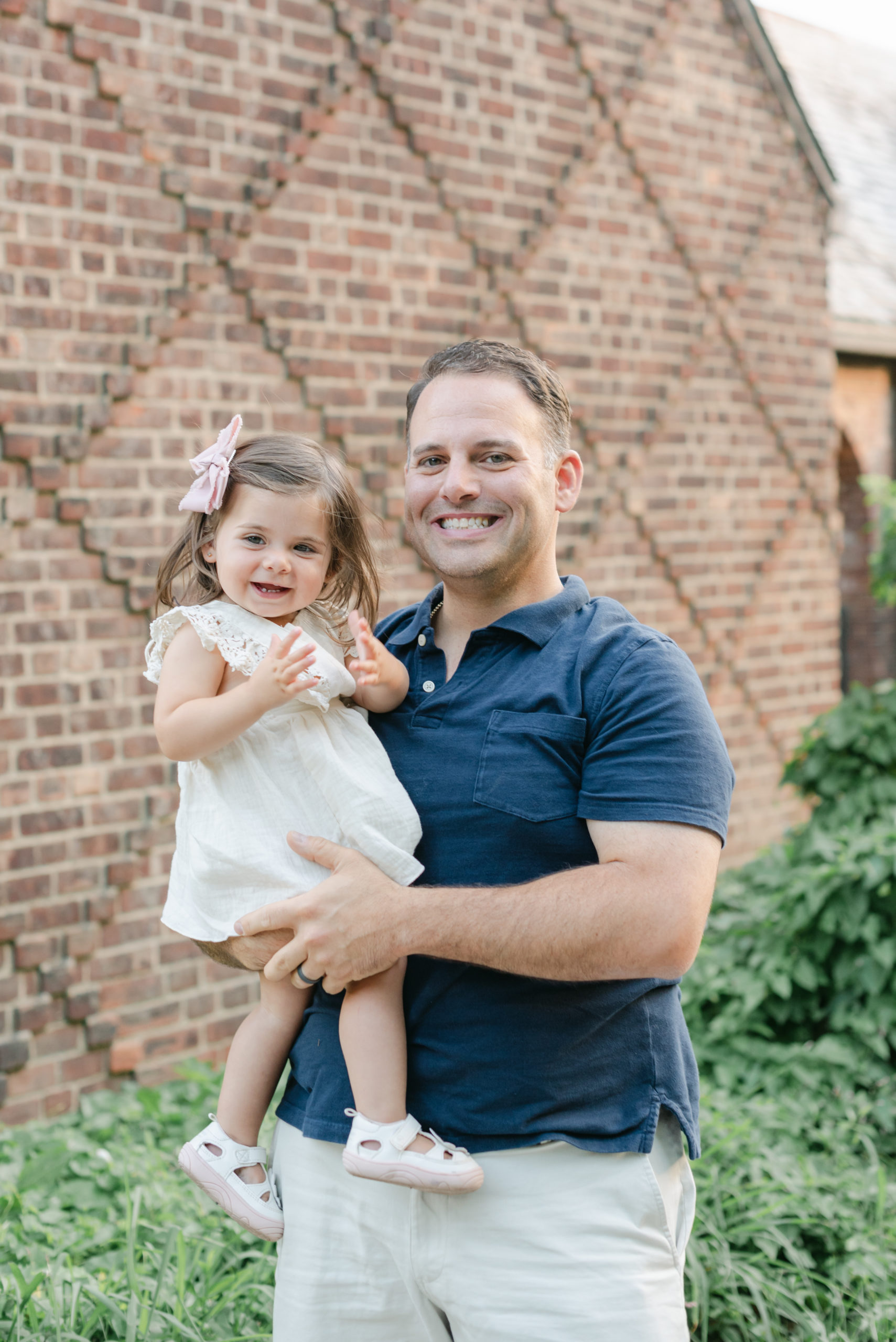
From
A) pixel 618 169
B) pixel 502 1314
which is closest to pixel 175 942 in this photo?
pixel 502 1314

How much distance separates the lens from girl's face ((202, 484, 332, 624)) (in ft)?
6.92

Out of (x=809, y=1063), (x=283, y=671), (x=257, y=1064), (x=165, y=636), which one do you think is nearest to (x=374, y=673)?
(x=283, y=671)

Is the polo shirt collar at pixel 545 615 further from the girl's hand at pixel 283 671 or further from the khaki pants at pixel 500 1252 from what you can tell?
the khaki pants at pixel 500 1252

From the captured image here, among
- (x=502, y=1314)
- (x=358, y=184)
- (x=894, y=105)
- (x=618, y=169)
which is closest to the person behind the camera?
(x=502, y=1314)

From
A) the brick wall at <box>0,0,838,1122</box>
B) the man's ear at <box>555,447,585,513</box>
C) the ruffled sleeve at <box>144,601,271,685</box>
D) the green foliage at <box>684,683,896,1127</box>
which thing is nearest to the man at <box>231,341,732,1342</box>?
the man's ear at <box>555,447,585,513</box>

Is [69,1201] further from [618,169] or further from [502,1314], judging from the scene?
[618,169]

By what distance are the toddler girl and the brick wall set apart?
395mm

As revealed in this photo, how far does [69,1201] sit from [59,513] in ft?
6.70

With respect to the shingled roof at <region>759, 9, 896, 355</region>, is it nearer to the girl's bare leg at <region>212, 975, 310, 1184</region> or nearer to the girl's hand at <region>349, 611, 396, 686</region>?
the girl's hand at <region>349, 611, 396, 686</region>

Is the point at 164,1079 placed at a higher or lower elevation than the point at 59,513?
lower

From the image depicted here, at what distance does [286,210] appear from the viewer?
172 inches

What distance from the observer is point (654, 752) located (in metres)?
1.75

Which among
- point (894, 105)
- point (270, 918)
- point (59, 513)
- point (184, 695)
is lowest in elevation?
point (270, 918)

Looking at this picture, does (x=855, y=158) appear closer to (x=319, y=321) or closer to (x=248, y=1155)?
(x=319, y=321)
